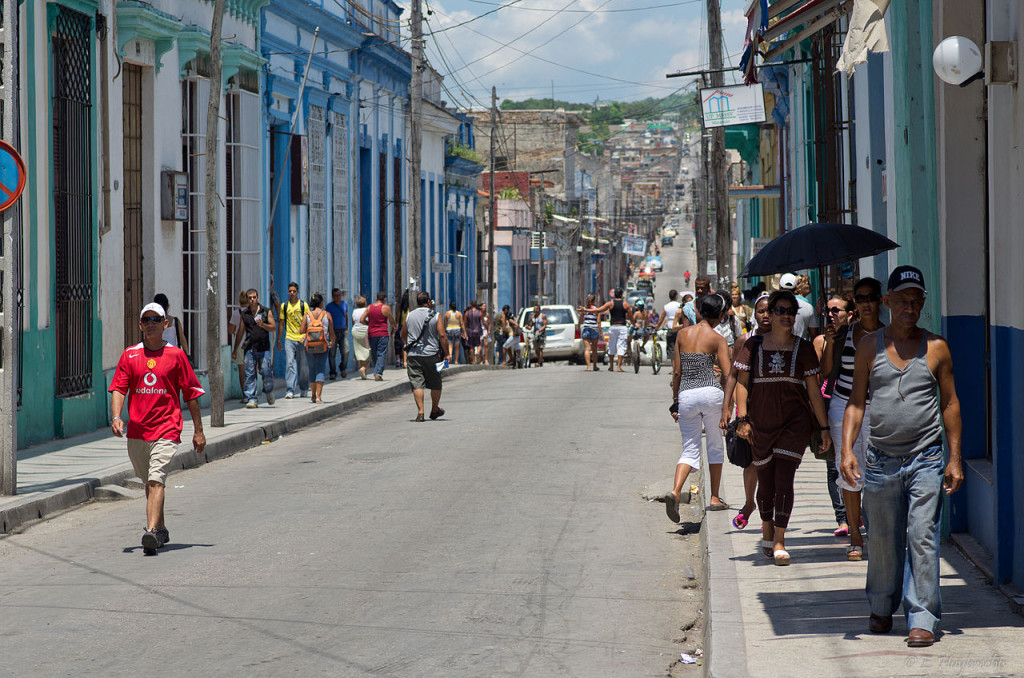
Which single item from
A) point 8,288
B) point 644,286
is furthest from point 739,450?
point 644,286

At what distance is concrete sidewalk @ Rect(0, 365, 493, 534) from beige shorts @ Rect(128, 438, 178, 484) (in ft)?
5.20

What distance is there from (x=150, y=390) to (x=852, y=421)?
5.15m

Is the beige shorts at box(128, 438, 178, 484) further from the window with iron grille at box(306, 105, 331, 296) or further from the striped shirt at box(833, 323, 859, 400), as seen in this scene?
the window with iron grille at box(306, 105, 331, 296)

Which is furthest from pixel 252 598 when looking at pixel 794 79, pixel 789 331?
pixel 794 79

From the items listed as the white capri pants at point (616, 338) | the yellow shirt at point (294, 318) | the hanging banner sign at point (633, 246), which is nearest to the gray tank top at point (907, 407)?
the yellow shirt at point (294, 318)

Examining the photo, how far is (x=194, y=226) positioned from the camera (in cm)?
2053

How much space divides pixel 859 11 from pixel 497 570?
402 cm

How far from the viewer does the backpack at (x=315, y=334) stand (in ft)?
65.7

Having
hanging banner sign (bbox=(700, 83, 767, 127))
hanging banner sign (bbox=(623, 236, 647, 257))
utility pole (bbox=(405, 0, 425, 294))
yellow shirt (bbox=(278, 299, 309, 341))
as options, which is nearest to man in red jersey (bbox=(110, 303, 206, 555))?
yellow shirt (bbox=(278, 299, 309, 341))

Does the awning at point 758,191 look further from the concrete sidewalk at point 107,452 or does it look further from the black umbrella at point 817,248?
the black umbrella at point 817,248

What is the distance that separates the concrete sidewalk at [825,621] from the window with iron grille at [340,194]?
830 inches

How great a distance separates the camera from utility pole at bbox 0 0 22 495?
10.7 metres

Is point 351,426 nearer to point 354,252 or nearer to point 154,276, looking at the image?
point 154,276

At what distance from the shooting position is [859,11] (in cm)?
708
